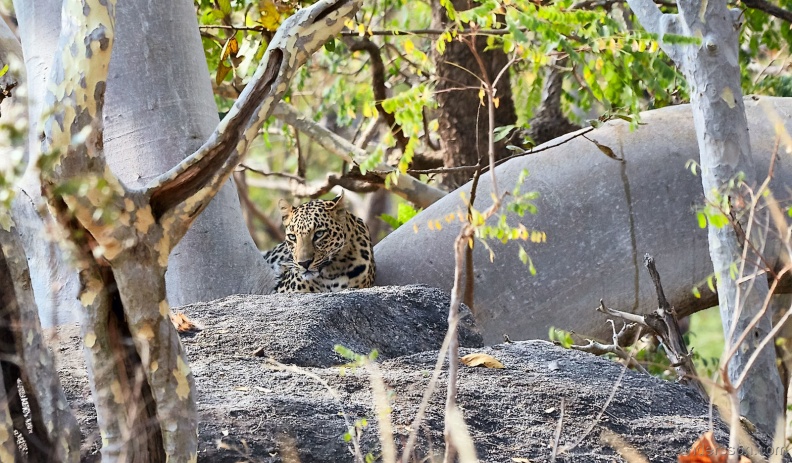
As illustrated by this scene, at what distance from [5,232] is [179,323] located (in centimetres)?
144

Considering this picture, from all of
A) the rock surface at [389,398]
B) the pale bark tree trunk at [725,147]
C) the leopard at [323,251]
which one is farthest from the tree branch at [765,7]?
the leopard at [323,251]

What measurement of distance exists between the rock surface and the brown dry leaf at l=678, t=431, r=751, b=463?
9.3 inches

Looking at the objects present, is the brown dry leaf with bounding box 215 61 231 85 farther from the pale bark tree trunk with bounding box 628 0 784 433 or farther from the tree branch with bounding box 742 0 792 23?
the tree branch with bounding box 742 0 792 23

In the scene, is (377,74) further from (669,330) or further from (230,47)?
(669,330)

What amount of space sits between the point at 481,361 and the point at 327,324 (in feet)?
2.14

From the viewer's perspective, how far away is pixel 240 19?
31.9ft

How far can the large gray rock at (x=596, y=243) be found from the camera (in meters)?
5.33

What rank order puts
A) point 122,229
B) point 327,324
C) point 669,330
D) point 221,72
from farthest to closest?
point 221,72 → point 327,324 → point 669,330 → point 122,229

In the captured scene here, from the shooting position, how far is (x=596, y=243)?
17.7 ft

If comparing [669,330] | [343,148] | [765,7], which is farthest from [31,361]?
[343,148]

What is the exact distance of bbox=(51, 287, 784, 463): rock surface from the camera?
3.02 meters

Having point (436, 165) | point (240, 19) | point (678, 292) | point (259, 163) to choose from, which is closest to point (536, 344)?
point (678, 292)

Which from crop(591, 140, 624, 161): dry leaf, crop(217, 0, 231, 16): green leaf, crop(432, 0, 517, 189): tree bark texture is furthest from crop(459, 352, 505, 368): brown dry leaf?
crop(432, 0, 517, 189): tree bark texture

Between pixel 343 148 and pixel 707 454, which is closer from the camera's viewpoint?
pixel 707 454
